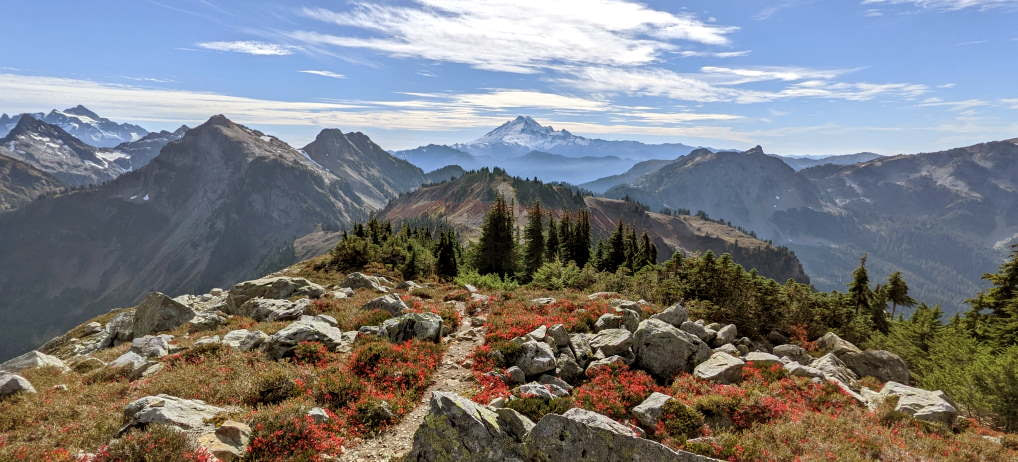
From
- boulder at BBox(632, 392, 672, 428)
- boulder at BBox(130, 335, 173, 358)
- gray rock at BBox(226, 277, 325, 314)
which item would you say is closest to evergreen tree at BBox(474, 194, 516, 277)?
gray rock at BBox(226, 277, 325, 314)

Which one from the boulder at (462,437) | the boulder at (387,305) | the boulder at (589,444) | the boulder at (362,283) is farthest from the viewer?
the boulder at (362,283)

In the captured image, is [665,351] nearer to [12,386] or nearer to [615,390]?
[615,390]

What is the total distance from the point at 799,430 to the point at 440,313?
1850 centimetres

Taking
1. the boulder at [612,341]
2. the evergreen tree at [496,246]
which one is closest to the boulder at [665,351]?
the boulder at [612,341]

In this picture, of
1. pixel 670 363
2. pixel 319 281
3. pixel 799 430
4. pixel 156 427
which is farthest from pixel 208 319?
pixel 799 430

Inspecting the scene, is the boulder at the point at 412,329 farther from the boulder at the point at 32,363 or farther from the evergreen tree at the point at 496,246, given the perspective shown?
the evergreen tree at the point at 496,246

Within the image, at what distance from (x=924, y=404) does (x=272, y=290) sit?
38301 millimetres

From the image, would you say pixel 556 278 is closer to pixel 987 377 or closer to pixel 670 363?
pixel 670 363

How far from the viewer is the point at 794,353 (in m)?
22.5

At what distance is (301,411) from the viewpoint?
1297cm

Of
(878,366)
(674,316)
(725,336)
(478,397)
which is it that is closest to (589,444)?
(478,397)

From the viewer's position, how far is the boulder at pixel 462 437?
418 inches

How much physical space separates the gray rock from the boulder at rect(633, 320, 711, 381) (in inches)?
954

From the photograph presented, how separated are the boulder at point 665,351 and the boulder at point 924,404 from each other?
6.50 metres
